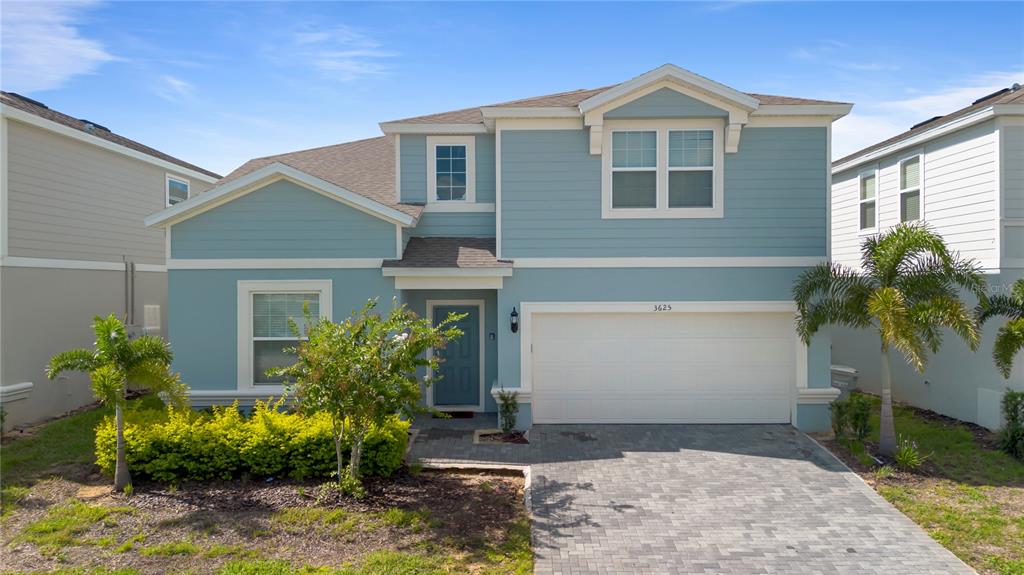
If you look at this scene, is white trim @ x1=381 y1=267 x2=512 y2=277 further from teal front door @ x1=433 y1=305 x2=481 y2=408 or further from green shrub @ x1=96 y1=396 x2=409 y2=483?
green shrub @ x1=96 y1=396 x2=409 y2=483

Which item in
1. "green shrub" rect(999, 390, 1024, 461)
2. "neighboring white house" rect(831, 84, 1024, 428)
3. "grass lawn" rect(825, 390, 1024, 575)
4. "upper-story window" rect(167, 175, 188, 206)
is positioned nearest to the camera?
"grass lawn" rect(825, 390, 1024, 575)

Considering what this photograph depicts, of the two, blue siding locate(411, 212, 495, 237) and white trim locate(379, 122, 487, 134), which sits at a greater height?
white trim locate(379, 122, 487, 134)

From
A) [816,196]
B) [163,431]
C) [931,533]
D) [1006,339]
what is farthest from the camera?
[816,196]

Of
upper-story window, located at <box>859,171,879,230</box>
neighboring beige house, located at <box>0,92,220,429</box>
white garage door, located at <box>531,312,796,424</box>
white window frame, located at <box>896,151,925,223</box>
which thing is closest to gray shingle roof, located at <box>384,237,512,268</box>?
white garage door, located at <box>531,312,796,424</box>

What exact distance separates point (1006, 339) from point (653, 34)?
7.65 meters

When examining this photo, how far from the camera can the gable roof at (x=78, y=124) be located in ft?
41.3

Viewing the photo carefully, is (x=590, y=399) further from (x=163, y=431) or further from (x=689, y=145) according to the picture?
(x=163, y=431)

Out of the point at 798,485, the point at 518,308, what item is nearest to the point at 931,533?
the point at 798,485

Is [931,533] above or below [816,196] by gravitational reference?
below

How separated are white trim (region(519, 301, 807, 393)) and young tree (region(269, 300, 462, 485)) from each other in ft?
11.3

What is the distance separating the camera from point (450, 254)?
458 inches

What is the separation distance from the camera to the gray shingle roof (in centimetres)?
1124

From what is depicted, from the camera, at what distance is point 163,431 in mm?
8609

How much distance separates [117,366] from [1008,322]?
13.0m
